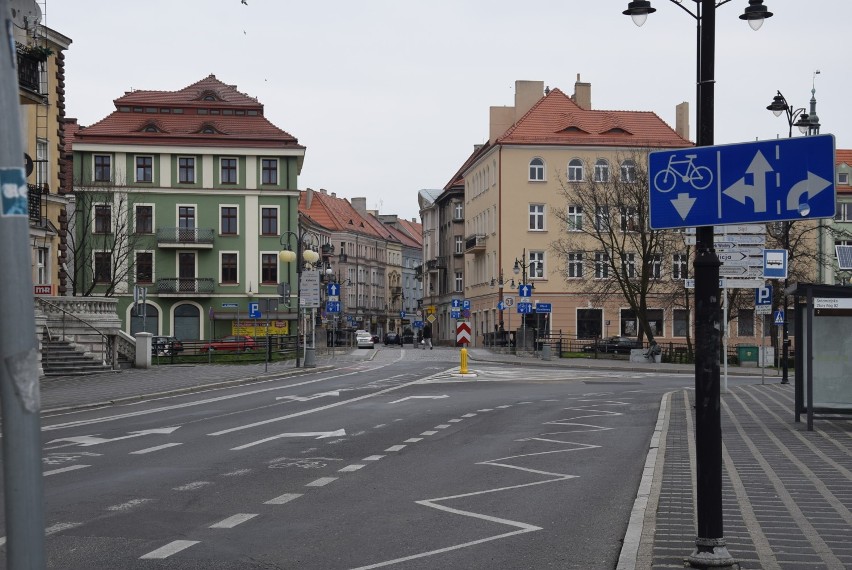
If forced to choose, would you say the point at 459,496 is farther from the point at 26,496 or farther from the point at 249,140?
the point at 249,140

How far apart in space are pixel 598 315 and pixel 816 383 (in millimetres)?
65980

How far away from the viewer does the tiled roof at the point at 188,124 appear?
81938 millimetres

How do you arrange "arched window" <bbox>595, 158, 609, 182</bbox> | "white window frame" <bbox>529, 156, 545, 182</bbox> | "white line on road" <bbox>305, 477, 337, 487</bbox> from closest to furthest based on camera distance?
"white line on road" <bbox>305, 477, 337, 487</bbox> < "arched window" <bbox>595, 158, 609, 182</bbox> < "white window frame" <bbox>529, 156, 545, 182</bbox>

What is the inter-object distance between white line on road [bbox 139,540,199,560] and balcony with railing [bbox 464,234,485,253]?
84438 millimetres

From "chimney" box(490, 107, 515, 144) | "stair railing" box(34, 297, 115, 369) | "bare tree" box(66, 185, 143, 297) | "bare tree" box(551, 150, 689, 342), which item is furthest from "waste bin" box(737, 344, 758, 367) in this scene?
"chimney" box(490, 107, 515, 144)

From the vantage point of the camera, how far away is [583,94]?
310 feet

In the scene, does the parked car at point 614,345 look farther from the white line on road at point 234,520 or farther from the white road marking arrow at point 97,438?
the white line on road at point 234,520

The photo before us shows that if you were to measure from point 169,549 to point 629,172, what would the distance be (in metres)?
57.8

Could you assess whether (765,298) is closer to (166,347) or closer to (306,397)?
(306,397)

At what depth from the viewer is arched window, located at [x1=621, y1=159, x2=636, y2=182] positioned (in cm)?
6281

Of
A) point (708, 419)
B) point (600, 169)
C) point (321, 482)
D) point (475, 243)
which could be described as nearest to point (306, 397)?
point (321, 482)

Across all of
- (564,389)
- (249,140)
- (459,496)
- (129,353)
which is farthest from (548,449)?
(249,140)

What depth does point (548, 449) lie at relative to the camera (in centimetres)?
1589

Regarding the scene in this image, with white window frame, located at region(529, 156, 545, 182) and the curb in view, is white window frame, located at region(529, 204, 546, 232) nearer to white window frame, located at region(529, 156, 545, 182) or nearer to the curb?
white window frame, located at region(529, 156, 545, 182)
